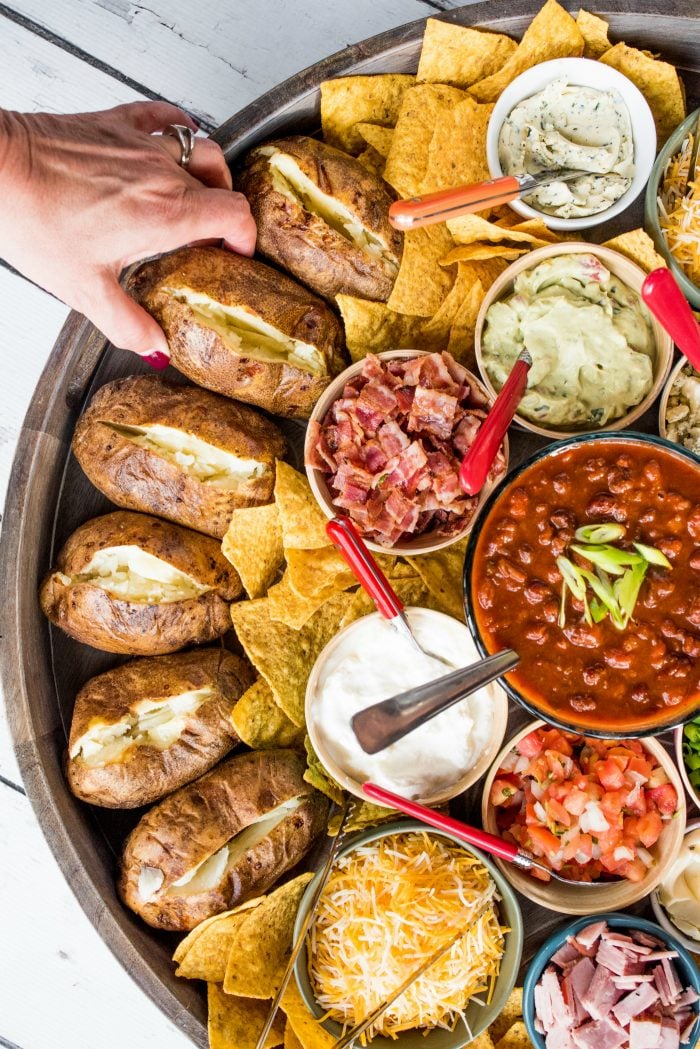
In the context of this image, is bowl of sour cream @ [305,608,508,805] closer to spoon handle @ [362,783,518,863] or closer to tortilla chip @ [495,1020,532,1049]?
spoon handle @ [362,783,518,863]

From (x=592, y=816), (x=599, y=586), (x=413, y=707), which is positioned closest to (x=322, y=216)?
(x=599, y=586)

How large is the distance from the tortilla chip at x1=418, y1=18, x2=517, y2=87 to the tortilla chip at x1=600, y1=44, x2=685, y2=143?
33 cm

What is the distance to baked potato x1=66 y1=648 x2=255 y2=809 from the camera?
288 centimetres

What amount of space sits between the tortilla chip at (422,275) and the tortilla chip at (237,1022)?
2.19m

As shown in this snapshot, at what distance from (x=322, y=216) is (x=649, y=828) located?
209cm

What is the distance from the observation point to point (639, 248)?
9.04 feet

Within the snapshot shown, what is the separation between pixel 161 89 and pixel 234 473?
4.69ft

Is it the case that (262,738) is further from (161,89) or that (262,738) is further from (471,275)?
(161,89)

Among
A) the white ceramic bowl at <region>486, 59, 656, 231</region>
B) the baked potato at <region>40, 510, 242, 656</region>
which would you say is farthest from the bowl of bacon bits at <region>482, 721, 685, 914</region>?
the white ceramic bowl at <region>486, 59, 656, 231</region>

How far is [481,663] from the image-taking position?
237 centimetres

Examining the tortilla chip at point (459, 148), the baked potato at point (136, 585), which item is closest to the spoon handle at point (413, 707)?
the baked potato at point (136, 585)

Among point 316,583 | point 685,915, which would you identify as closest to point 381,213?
point 316,583

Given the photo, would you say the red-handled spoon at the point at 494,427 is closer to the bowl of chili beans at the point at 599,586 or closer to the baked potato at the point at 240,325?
the bowl of chili beans at the point at 599,586

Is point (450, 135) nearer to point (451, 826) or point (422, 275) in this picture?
point (422, 275)
